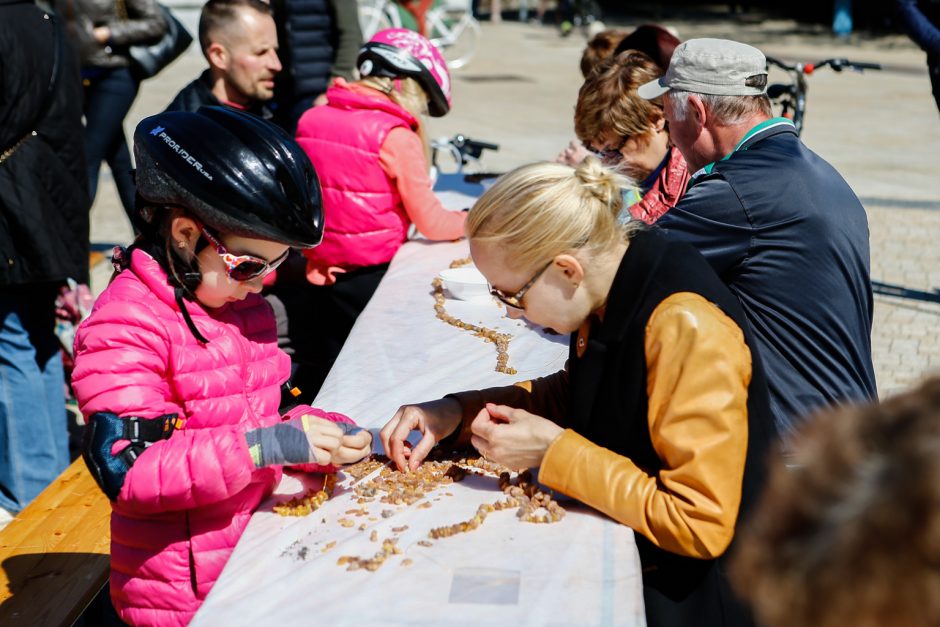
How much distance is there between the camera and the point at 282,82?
6367mm

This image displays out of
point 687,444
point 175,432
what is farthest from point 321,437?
point 687,444

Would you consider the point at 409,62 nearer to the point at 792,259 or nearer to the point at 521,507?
the point at 792,259

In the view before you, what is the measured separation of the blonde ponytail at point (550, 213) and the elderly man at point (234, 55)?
3.12 m

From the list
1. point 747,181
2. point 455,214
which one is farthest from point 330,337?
point 747,181

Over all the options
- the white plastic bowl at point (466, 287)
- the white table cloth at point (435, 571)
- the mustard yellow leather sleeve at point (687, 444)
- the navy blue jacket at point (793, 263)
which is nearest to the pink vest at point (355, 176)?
the white plastic bowl at point (466, 287)

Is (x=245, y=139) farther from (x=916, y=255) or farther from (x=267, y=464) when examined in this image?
(x=916, y=255)

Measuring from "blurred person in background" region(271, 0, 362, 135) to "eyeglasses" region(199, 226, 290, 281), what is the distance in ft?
13.7

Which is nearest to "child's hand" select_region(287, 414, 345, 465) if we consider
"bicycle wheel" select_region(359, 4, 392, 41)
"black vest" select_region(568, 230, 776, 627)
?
"black vest" select_region(568, 230, 776, 627)

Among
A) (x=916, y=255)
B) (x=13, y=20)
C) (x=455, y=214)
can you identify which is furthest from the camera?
(x=916, y=255)

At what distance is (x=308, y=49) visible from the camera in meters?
6.35

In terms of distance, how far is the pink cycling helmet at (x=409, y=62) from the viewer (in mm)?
4484

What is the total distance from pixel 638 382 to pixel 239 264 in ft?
2.96

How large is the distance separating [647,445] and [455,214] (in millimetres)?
2676

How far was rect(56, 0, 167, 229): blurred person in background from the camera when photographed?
6.53 meters
